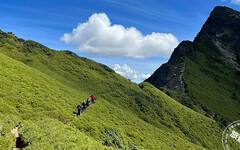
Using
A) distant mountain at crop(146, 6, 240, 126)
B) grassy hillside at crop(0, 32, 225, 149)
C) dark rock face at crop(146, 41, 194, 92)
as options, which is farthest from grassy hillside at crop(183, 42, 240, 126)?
grassy hillside at crop(0, 32, 225, 149)

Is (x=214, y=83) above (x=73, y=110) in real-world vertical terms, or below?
above

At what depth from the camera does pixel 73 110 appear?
36750 millimetres

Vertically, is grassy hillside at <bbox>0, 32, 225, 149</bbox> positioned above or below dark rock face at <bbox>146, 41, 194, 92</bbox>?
below

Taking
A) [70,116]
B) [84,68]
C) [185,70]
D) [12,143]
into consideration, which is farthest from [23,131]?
[185,70]

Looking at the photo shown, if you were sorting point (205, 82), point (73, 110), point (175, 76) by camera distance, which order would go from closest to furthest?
1. point (73, 110)
2. point (175, 76)
3. point (205, 82)

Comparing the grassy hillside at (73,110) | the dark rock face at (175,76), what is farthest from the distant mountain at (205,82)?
the grassy hillside at (73,110)

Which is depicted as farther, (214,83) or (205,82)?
(214,83)

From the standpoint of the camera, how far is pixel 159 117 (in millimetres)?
57438

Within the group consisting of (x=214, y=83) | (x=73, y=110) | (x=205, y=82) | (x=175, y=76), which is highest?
(x=175, y=76)

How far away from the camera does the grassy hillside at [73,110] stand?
842 inches

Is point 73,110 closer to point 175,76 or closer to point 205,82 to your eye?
point 175,76

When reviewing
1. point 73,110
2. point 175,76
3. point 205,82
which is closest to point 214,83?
point 205,82

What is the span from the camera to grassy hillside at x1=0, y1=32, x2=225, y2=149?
2139 centimetres

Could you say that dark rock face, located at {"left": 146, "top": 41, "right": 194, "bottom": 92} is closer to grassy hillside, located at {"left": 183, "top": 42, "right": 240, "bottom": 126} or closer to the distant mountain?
the distant mountain
